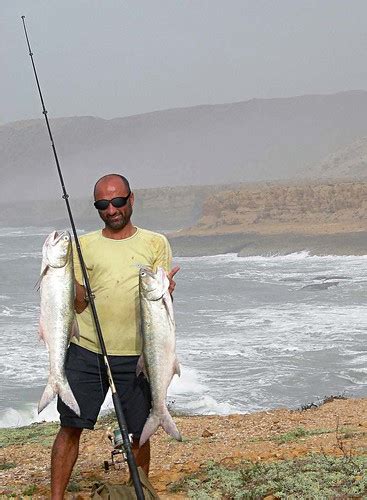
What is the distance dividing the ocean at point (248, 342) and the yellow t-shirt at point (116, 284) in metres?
9.56

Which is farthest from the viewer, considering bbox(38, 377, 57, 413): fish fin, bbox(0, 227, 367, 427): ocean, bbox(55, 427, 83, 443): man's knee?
bbox(0, 227, 367, 427): ocean

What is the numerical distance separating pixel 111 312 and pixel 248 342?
1875 centimetres

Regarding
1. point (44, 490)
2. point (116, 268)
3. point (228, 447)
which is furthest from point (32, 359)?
point (116, 268)

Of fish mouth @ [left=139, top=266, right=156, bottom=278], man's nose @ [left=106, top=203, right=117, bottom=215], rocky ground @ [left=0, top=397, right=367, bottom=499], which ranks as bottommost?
rocky ground @ [left=0, top=397, right=367, bottom=499]

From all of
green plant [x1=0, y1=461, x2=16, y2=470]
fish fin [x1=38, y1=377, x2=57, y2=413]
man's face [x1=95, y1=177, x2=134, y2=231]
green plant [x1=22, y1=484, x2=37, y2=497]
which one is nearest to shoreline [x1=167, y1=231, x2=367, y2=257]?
green plant [x1=0, y1=461, x2=16, y2=470]

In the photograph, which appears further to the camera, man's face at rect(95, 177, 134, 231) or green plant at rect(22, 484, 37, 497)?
green plant at rect(22, 484, 37, 497)

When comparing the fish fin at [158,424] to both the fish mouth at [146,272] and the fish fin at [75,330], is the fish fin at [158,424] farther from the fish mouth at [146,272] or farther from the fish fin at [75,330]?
the fish mouth at [146,272]

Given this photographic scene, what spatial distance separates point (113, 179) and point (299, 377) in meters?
14.9

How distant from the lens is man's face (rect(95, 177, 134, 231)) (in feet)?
13.1

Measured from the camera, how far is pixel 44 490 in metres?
5.55

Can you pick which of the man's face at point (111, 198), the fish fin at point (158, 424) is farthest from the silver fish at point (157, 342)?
the man's face at point (111, 198)

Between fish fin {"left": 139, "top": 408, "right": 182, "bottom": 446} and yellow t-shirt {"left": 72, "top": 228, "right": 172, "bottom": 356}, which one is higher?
yellow t-shirt {"left": 72, "top": 228, "right": 172, "bottom": 356}

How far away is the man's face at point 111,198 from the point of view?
157 inches

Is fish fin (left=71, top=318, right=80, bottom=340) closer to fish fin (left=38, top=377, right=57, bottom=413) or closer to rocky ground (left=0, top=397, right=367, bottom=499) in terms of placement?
fish fin (left=38, top=377, right=57, bottom=413)
